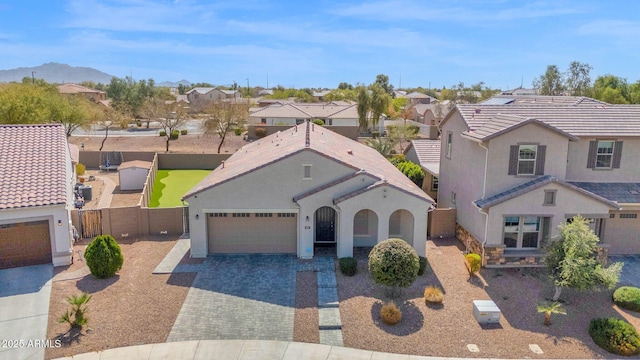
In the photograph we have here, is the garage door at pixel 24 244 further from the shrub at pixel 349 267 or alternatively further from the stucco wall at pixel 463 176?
the stucco wall at pixel 463 176

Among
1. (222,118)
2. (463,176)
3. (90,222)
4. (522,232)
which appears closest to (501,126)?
(463,176)

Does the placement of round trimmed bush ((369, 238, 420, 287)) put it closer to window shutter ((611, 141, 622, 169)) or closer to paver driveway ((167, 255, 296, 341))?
paver driveway ((167, 255, 296, 341))

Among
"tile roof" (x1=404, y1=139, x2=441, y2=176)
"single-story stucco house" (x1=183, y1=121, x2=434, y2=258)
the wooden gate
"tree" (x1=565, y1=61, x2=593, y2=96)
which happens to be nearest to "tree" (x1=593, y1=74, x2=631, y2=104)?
"tree" (x1=565, y1=61, x2=593, y2=96)

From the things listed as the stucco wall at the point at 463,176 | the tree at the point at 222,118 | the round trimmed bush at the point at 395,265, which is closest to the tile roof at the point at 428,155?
the stucco wall at the point at 463,176

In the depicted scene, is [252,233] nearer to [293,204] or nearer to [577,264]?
[293,204]

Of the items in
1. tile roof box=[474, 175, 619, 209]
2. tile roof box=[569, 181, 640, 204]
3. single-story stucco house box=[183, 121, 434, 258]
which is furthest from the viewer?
tile roof box=[569, 181, 640, 204]

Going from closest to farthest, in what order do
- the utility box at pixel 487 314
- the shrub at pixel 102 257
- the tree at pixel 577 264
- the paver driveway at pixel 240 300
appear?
the paver driveway at pixel 240 300, the utility box at pixel 487 314, the tree at pixel 577 264, the shrub at pixel 102 257
